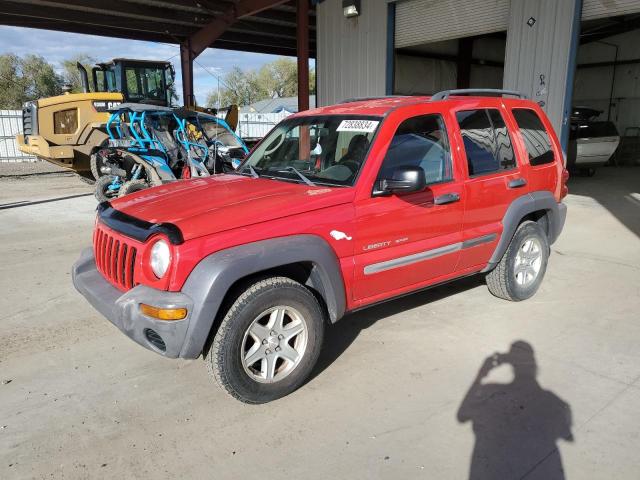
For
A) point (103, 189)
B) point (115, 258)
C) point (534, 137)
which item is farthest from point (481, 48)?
point (115, 258)

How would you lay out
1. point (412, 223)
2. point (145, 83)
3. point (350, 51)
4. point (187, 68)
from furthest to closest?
point (187, 68)
point (145, 83)
point (350, 51)
point (412, 223)

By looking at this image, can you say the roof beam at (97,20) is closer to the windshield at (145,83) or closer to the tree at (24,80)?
the windshield at (145,83)

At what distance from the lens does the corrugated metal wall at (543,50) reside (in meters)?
8.98

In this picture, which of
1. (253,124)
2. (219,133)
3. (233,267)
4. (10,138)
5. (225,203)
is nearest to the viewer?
(233,267)

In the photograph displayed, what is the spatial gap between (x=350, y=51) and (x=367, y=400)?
1136cm

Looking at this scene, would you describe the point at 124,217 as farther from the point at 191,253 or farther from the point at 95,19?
the point at 95,19

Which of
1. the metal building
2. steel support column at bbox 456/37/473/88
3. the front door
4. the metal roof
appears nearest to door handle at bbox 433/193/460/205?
the front door

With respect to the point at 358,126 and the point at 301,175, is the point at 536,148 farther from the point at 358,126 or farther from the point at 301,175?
the point at 301,175

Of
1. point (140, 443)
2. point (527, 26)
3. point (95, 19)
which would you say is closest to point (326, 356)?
point (140, 443)

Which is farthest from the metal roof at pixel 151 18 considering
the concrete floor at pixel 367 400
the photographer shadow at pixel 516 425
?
the photographer shadow at pixel 516 425

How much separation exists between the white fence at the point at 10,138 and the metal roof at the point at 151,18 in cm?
589

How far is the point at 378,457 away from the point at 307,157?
2288 mm

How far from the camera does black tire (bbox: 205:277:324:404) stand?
2920 mm

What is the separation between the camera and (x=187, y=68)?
20.3 m
